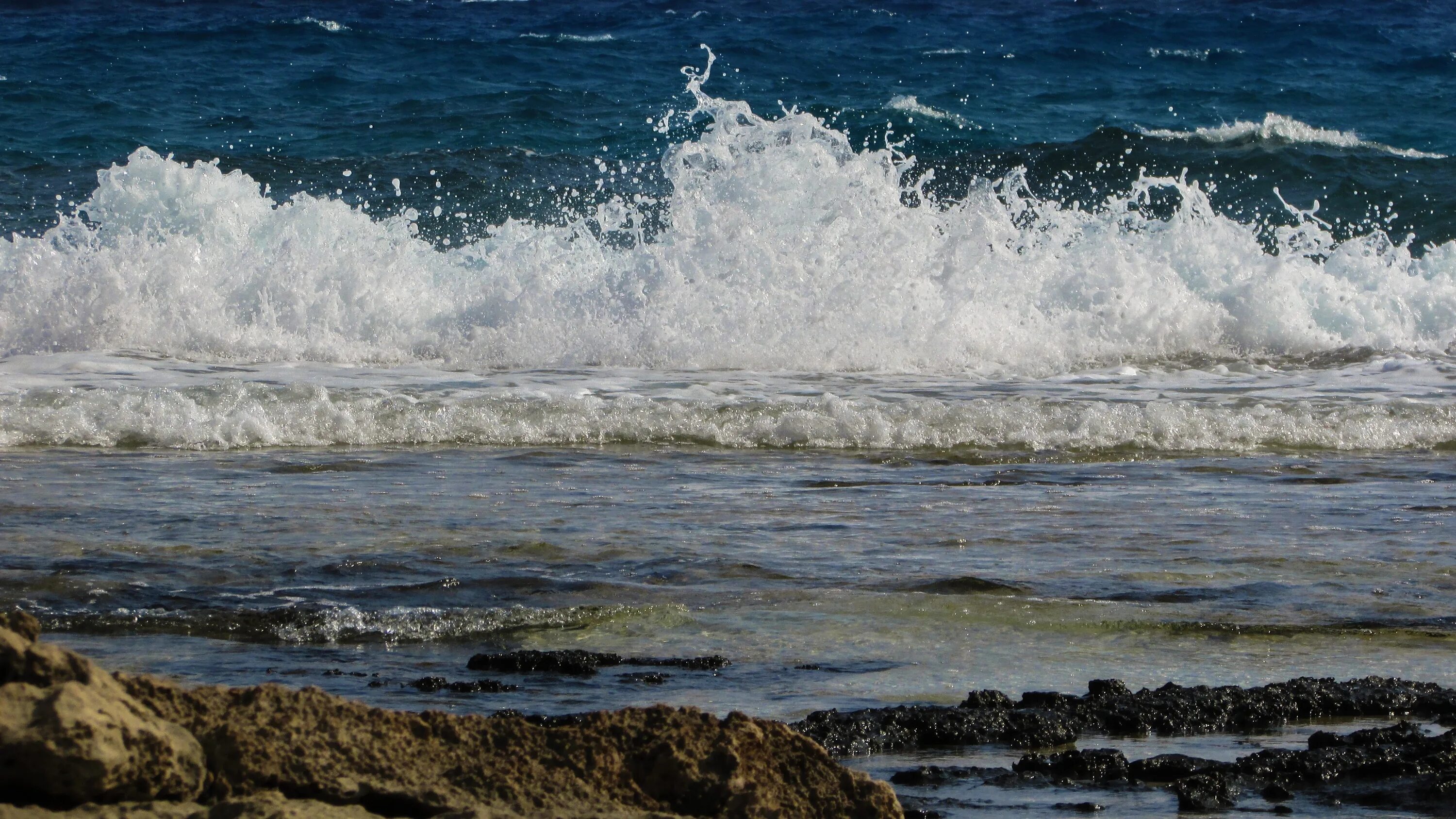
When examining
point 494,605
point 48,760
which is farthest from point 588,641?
point 48,760

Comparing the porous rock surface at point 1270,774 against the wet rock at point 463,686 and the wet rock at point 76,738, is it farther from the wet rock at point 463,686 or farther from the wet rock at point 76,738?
the wet rock at point 76,738

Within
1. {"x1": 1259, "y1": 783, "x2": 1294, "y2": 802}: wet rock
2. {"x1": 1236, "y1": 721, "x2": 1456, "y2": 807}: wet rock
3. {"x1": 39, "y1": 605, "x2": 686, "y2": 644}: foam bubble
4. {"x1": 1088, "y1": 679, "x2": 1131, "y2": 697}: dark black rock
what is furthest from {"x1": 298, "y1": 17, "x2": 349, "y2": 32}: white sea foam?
{"x1": 1259, "y1": 783, "x2": 1294, "y2": 802}: wet rock

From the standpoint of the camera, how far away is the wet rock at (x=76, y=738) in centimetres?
181

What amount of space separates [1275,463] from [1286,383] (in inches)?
102

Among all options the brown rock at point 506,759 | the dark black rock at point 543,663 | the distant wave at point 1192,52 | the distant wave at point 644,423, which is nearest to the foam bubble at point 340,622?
the dark black rock at point 543,663

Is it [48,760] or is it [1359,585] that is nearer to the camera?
[48,760]

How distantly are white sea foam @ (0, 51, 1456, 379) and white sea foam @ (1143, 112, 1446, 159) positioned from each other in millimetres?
6138

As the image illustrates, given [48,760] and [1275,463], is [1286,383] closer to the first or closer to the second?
[1275,463]

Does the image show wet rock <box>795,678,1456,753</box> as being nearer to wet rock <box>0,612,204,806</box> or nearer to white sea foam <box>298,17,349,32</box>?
wet rock <box>0,612,204,806</box>

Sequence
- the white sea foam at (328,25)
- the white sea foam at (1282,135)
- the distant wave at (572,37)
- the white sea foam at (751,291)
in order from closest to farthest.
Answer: the white sea foam at (751,291)
the white sea foam at (1282,135)
the white sea foam at (328,25)
the distant wave at (572,37)

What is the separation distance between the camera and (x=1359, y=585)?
180 inches

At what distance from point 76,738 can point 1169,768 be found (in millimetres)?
1868

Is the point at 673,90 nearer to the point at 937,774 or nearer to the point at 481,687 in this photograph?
the point at 481,687

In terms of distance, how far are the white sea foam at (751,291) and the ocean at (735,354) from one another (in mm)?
38
